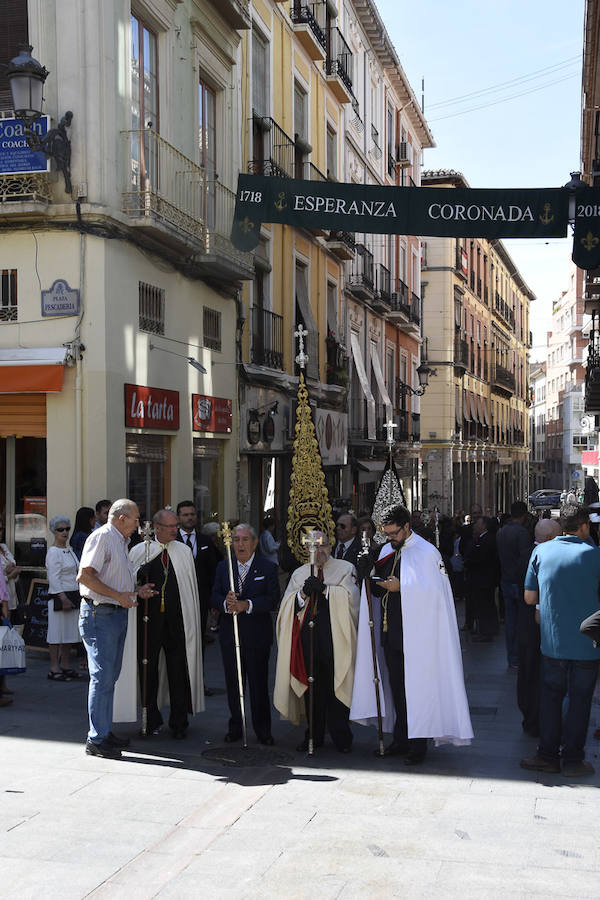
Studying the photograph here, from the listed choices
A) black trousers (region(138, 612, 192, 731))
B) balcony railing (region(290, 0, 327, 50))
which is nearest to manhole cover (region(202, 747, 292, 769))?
black trousers (region(138, 612, 192, 731))

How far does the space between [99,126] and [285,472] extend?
430 inches

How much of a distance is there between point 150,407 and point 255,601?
6.69 metres

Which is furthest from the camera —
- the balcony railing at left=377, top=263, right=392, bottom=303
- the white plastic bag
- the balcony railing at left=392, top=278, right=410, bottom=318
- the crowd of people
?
the balcony railing at left=392, top=278, right=410, bottom=318

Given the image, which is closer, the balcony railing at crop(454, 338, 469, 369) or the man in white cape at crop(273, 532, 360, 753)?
the man in white cape at crop(273, 532, 360, 753)

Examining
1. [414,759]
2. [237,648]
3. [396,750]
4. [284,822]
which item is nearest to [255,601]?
[237,648]

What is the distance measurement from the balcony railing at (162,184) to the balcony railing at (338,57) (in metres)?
11.2

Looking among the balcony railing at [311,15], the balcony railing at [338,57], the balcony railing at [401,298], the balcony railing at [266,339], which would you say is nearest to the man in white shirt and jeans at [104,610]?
the balcony railing at [266,339]

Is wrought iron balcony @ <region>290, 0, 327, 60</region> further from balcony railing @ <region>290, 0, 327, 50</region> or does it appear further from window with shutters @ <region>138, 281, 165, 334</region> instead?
window with shutters @ <region>138, 281, 165, 334</region>

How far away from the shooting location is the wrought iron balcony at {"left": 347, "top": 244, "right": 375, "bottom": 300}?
93.9 ft

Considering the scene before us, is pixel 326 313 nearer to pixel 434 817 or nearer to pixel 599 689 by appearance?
pixel 599 689

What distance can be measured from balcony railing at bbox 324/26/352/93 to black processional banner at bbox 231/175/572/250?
13.5 metres

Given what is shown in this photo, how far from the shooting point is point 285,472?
890 inches

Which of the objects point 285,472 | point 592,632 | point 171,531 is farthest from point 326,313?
point 592,632

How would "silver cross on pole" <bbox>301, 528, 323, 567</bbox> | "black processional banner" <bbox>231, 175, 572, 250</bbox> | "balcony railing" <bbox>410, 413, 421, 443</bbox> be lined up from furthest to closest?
"balcony railing" <bbox>410, 413, 421, 443</bbox> < "black processional banner" <bbox>231, 175, 572, 250</bbox> < "silver cross on pole" <bbox>301, 528, 323, 567</bbox>
